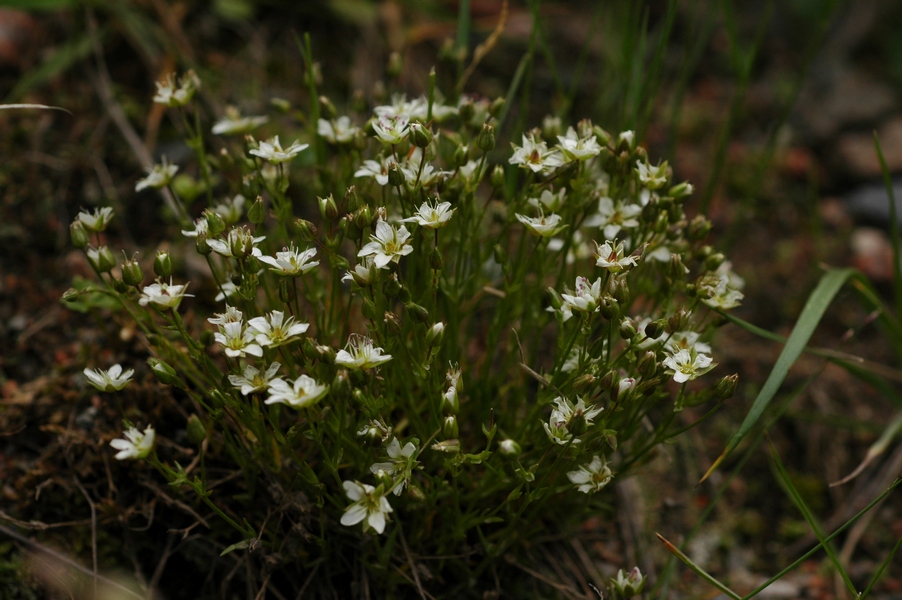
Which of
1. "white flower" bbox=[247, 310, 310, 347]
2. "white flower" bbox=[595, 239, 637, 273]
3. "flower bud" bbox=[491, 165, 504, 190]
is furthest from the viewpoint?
"flower bud" bbox=[491, 165, 504, 190]

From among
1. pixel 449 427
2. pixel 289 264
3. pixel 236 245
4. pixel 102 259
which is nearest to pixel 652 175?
pixel 449 427

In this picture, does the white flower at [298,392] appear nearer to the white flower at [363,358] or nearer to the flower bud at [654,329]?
the white flower at [363,358]

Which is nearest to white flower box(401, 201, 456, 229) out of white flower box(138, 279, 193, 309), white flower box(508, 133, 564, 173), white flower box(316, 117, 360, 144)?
white flower box(508, 133, 564, 173)

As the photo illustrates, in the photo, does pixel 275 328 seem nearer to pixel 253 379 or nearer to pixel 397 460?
pixel 253 379

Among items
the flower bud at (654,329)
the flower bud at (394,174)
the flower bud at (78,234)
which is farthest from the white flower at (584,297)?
the flower bud at (78,234)

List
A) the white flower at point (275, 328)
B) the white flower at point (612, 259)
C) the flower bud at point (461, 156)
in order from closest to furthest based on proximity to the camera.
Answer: the white flower at point (275, 328)
the white flower at point (612, 259)
the flower bud at point (461, 156)

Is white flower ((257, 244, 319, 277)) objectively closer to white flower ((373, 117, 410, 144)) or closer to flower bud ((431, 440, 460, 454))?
white flower ((373, 117, 410, 144))

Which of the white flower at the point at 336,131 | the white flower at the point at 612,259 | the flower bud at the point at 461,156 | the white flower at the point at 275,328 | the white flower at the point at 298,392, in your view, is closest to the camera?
the white flower at the point at 298,392
